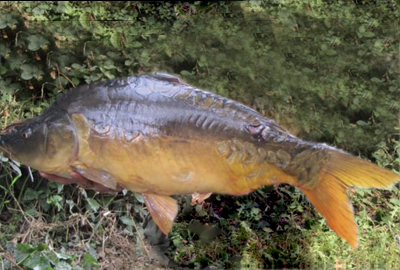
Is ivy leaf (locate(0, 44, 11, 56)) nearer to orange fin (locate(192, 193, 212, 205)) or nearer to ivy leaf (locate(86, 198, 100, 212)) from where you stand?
ivy leaf (locate(86, 198, 100, 212))

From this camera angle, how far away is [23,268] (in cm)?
171

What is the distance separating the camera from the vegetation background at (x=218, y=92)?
5.60ft

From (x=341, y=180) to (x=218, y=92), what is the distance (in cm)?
38

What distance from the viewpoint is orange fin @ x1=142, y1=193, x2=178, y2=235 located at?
1.46m

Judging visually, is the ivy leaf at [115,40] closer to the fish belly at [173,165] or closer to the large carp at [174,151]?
the large carp at [174,151]

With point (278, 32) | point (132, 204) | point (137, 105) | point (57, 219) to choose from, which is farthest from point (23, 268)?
point (278, 32)

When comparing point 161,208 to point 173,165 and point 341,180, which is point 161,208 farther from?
point 341,180

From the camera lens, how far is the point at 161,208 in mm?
1468

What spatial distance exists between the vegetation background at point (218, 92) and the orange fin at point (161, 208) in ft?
0.52

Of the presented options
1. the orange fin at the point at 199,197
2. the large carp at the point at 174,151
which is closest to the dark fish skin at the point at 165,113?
the large carp at the point at 174,151

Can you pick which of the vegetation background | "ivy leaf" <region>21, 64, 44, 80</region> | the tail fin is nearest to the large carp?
the tail fin

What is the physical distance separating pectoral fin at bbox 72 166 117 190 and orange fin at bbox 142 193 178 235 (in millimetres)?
83

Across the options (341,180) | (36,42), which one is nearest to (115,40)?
(36,42)

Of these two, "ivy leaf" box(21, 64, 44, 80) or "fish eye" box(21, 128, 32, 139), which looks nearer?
"fish eye" box(21, 128, 32, 139)
